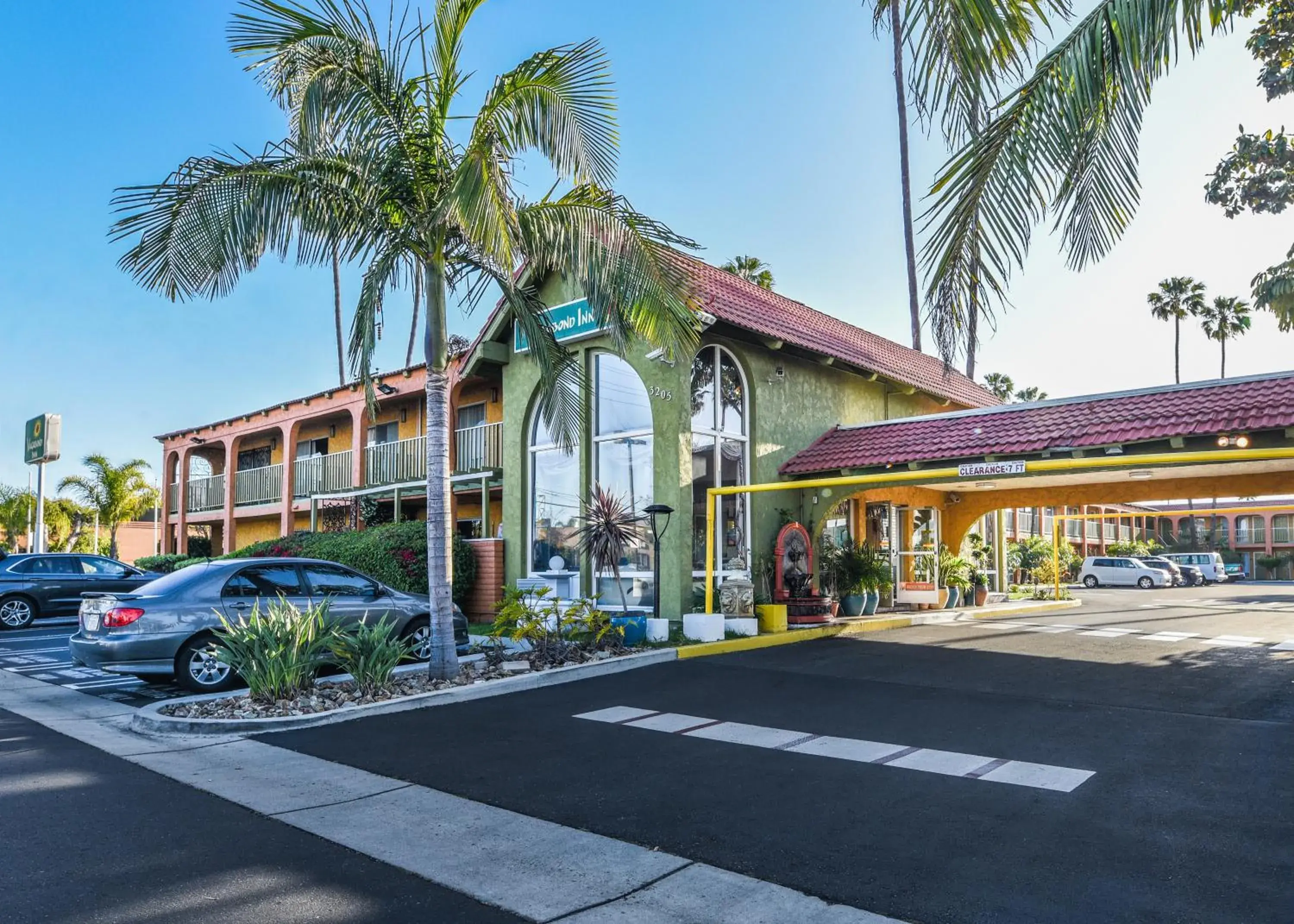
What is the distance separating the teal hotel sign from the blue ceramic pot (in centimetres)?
487

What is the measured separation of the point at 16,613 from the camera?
1820 cm

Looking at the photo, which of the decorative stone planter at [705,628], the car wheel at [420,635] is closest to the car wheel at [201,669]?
the car wheel at [420,635]

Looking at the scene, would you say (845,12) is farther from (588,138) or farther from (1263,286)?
(1263,286)

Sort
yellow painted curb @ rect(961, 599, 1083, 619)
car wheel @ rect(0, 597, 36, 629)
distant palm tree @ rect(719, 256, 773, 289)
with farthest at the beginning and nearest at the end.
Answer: distant palm tree @ rect(719, 256, 773, 289) → yellow painted curb @ rect(961, 599, 1083, 619) → car wheel @ rect(0, 597, 36, 629)

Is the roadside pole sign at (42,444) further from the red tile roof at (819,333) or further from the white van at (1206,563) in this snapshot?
the white van at (1206,563)

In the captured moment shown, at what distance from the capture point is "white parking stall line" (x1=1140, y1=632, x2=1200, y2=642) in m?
15.0

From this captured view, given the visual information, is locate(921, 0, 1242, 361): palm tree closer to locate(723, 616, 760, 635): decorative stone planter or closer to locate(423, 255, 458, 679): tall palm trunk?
locate(423, 255, 458, 679): tall palm trunk

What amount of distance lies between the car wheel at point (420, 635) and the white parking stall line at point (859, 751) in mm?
3927

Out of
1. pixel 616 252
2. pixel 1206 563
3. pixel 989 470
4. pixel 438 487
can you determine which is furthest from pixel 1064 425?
pixel 1206 563

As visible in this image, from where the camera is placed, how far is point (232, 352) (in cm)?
2953

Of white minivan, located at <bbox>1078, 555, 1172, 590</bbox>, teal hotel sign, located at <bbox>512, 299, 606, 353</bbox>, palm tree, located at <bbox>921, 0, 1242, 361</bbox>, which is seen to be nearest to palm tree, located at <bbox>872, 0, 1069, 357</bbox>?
palm tree, located at <bbox>921, 0, 1242, 361</bbox>

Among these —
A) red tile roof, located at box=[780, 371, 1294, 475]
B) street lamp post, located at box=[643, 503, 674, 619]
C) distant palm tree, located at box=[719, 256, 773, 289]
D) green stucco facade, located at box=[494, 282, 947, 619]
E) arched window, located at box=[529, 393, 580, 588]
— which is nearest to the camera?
red tile roof, located at box=[780, 371, 1294, 475]

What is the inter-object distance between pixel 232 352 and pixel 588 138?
23.0 m

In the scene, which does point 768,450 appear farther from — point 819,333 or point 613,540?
point 613,540
